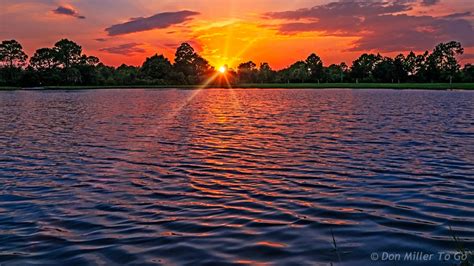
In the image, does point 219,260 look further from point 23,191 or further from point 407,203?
point 23,191

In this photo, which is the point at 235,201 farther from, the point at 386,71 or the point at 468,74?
the point at 386,71

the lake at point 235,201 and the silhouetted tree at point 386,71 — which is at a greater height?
the silhouetted tree at point 386,71

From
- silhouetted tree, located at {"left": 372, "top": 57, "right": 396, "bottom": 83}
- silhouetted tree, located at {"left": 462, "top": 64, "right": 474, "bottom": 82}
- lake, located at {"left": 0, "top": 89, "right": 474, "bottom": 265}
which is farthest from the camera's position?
silhouetted tree, located at {"left": 372, "top": 57, "right": 396, "bottom": 83}

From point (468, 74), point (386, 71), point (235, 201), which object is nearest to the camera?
point (235, 201)

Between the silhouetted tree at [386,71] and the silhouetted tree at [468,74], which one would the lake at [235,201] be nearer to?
the silhouetted tree at [468,74]

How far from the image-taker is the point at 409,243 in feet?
32.4

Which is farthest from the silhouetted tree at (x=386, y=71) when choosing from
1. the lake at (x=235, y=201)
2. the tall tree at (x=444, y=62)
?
the lake at (x=235, y=201)

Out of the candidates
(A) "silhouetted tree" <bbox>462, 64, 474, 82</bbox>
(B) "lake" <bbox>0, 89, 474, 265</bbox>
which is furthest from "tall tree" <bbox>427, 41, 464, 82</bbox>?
(B) "lake" <bbox>0, 89, 474, 265</bbox>

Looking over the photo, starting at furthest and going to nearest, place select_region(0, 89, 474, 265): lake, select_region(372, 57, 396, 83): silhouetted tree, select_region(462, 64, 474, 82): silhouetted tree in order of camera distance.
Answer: select_region(372, 57, 396, 83): silhouetted tree → select_region(462, 64, 474, 82): silhouetted tree → select_region(0, 89, 474, 265): lake

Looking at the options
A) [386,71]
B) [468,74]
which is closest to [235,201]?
[468,74]

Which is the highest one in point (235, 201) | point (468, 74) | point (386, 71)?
point (386, 71)

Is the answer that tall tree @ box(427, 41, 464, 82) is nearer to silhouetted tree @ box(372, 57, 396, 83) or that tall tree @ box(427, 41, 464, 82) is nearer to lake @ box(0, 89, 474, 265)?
silhouetted tree @ box(372, 57, 396, 83)

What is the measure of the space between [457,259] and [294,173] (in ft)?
29.3

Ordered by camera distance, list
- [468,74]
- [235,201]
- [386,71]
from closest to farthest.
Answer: [235,201] < [468,74] < [386,71]
